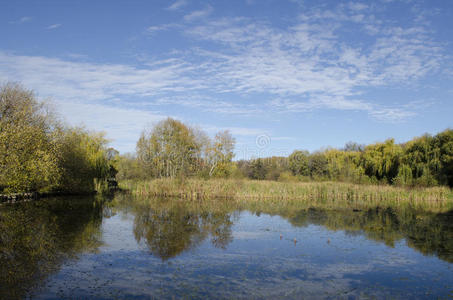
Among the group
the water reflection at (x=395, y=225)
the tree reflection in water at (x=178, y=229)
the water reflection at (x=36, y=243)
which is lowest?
the water reflection at (x=395, y=225)

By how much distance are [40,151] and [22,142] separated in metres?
1.69

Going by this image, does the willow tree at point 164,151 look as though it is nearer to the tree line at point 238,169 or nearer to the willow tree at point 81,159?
the tree line at point 238,169

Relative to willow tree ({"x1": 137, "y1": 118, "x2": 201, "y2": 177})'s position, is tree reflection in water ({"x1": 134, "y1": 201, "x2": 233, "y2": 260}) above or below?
below

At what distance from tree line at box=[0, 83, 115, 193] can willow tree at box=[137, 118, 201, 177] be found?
154 inches

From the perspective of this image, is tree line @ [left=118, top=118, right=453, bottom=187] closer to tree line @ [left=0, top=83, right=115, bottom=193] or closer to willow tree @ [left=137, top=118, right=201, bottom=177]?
willow tree @ [left=137, top=118, right=201, bottom=177]

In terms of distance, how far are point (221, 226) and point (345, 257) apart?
19.7ft

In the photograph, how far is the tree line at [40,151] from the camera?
17.0 meters

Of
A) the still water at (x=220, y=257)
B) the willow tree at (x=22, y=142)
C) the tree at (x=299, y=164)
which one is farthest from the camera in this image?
the tree at (x=299, y=164)

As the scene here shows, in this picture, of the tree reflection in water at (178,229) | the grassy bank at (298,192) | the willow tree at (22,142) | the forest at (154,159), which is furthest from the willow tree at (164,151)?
the tree reflection in water at (178,229)

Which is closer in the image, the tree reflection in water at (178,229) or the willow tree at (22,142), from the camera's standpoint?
the tree reflection in water at (178,229)

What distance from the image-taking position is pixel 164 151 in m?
34.6

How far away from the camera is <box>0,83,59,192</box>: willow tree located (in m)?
16.6

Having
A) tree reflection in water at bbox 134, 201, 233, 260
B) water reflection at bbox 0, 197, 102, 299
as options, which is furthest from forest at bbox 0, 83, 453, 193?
tree reflection in water at bbox 134, 201, 233, 260

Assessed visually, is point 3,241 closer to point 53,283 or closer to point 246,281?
point 53,283
